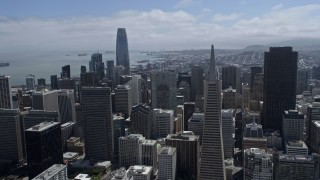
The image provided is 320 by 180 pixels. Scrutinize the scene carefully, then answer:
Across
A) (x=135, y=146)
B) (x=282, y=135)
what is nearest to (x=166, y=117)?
(x=135, y=146)

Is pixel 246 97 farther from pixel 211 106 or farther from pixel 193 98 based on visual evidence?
pixel 211 106

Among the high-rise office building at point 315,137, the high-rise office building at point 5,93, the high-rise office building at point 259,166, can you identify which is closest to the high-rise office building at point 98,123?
the high-rise office building at point 5,93

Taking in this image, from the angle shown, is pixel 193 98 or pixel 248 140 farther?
pixel 193 98

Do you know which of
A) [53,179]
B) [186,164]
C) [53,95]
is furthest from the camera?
[53,95]

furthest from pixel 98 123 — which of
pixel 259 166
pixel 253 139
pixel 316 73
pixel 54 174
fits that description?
pixel 316 73

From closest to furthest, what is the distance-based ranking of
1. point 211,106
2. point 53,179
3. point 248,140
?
point 53,179 < point 211,106 < point 248,140

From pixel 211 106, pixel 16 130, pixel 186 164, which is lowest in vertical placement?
pixel 186 164

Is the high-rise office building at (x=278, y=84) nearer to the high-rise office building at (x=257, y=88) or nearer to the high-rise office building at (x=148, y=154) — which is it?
the high-rise office building at (x=257, y=88)

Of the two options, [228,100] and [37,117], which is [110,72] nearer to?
[228,100]
